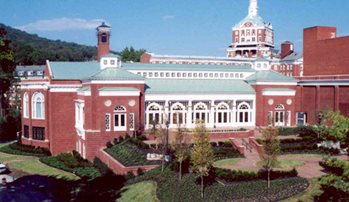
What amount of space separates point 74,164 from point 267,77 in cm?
2381

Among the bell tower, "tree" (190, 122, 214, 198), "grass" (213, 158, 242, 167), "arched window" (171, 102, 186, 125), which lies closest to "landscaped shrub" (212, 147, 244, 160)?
"grass" (213, 158, 242, 167)

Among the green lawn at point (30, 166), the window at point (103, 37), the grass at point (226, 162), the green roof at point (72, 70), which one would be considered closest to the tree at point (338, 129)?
the grass at point (226, 162)

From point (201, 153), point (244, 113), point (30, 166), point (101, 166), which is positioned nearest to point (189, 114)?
point (244, 113)

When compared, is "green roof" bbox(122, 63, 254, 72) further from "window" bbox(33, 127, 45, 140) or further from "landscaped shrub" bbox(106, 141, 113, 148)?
"window" bbox(33, 127, 45, 140)

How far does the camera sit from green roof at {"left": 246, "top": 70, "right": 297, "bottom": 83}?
46.8 m

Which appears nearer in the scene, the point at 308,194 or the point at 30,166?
the point at 308,194

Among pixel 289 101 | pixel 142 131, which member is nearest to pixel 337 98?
pixel 289 101

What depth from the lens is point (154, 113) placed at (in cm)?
4353

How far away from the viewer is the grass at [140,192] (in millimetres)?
25547

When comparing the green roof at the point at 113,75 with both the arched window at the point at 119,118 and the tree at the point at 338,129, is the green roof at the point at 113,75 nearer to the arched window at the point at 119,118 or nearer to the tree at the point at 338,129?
the arched window at the point at 119,118

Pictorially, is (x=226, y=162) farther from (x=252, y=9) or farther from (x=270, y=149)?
(x=252, y=9)

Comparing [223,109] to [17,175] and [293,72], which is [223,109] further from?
[293,72]

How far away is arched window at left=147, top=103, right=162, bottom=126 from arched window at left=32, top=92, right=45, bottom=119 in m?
13.6

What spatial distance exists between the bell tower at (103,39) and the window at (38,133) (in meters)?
12.9
